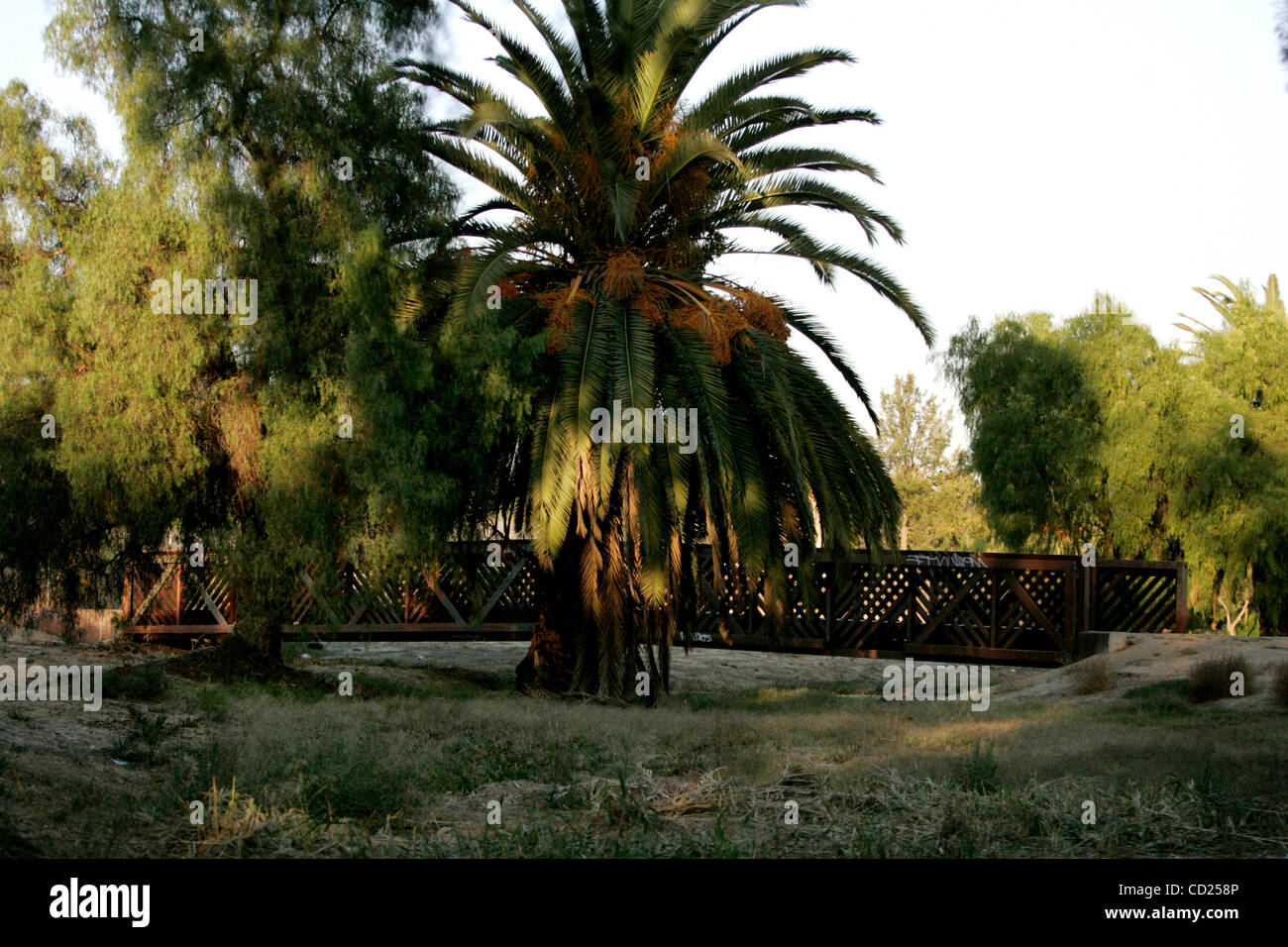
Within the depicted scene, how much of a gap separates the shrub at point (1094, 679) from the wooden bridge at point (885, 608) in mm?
3169

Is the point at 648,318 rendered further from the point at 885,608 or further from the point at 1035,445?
the point at 1035,445

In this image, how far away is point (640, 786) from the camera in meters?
7.49

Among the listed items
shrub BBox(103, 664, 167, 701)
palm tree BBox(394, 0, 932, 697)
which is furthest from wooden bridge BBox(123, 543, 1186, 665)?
shrub BBox(103, 664, 167, 701)

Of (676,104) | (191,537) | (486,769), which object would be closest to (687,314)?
(676,104)

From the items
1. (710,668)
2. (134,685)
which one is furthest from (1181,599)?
(134,685)

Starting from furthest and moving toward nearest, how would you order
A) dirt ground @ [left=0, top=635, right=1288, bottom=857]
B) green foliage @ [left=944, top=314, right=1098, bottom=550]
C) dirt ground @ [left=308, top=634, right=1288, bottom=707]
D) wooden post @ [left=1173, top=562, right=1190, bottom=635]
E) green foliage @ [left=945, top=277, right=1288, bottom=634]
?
green foliage @ [left=944, top=314, right=1098, bottom=550] → green foliage @ [left=945, top=277, right=1288, bottom=634] → wooden post @ [left=1173, top=562, right=1190, bottom=635] → dirt ground @ [left=308, top=634, right=1288, bottom=707] → dirt ground @ [left=0, top=635, right=1288, bottom=857]
